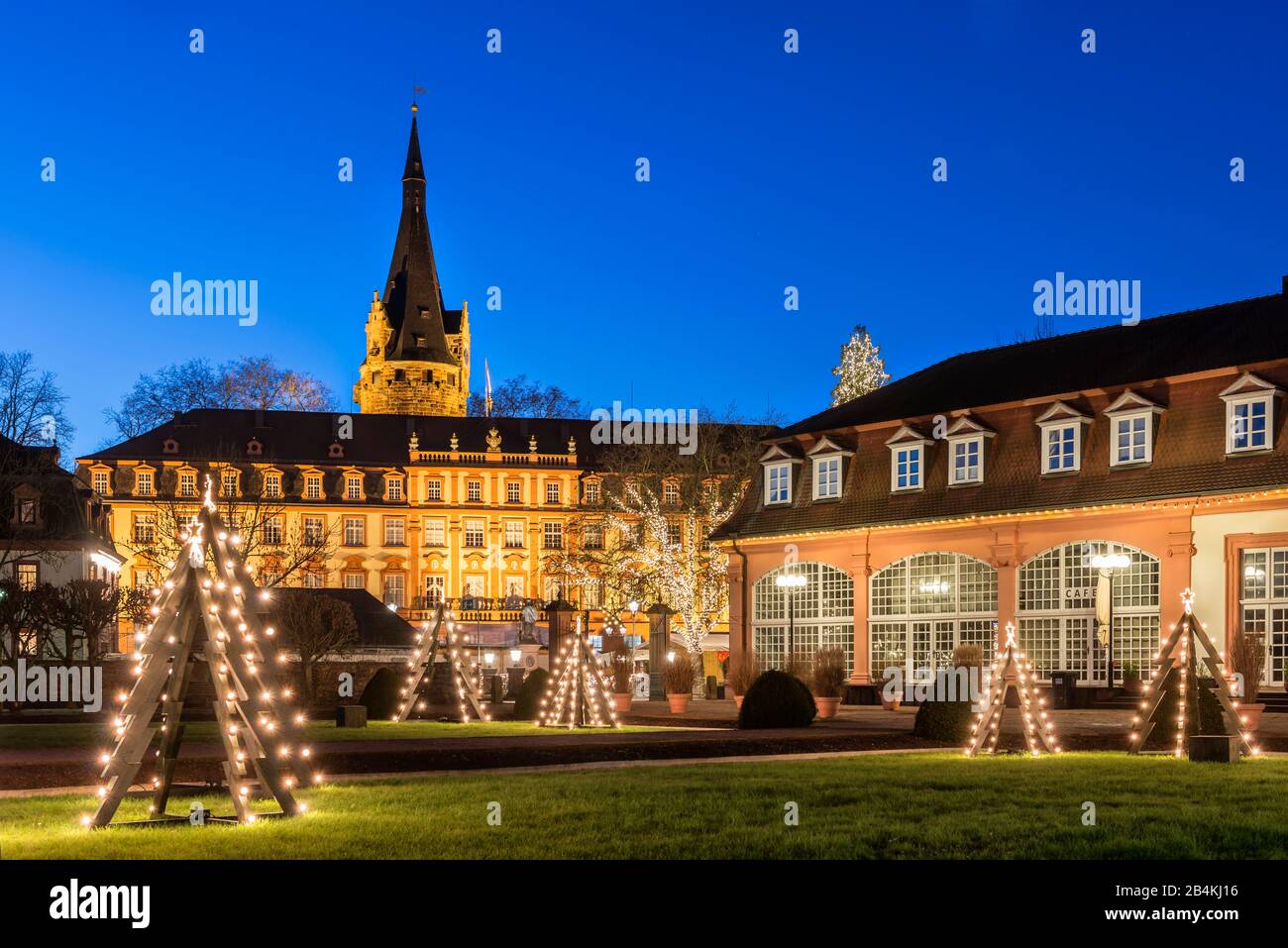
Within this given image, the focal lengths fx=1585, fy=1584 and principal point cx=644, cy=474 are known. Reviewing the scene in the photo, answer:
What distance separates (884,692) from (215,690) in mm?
31872

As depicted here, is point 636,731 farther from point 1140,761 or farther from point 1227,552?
point 1227,552

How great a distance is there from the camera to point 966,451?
4406cm

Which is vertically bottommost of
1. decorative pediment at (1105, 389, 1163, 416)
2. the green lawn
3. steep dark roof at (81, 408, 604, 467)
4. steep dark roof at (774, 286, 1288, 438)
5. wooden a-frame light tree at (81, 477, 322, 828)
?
the green lawn

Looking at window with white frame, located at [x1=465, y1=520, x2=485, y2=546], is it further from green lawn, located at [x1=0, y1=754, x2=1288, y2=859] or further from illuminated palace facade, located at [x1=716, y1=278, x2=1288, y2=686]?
green lawn, located at [x1=0, y1=754, x2=1288, y2=859]

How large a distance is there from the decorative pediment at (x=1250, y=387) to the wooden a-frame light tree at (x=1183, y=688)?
48.9ft

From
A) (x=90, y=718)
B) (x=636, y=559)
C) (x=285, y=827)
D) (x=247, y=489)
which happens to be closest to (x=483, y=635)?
(x=247, y=489)

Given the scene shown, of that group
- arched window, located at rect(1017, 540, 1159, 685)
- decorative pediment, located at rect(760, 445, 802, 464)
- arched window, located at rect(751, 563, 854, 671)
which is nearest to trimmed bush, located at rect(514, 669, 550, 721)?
arched window, located at rect(1017, 540, 1159, 685)

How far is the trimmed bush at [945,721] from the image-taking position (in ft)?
80.3

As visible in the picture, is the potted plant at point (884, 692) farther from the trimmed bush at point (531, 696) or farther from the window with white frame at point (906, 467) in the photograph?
the trimmed bush at point (531, 696)

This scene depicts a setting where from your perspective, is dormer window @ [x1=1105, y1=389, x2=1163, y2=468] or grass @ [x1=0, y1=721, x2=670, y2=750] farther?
dormer window @ [x1=1105, y1=389, x2=1163, y2=468]

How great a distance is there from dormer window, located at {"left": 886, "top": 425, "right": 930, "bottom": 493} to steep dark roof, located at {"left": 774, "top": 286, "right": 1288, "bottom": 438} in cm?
94

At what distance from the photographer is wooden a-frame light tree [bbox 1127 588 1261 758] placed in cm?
2223

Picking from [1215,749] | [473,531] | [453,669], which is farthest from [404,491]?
[1215,749]
